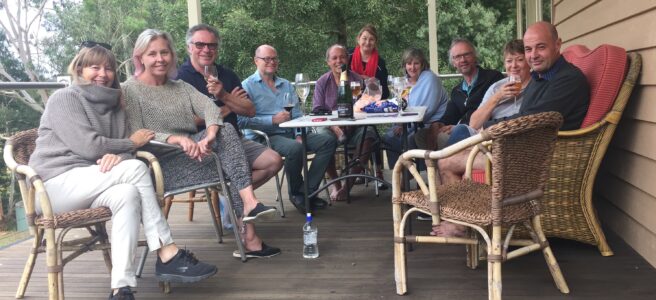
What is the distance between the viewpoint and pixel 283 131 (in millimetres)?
4207

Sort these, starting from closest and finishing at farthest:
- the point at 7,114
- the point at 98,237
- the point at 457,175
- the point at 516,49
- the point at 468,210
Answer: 1. the point at 468,210
2. the point at 98,237
3. the point at 457,175
4. the point at 516,49
5. the point at 7,114

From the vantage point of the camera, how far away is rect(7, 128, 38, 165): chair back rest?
8.46ft

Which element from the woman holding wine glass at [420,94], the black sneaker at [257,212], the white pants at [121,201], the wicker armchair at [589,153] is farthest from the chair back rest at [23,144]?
the wicker armchair at [589,153]

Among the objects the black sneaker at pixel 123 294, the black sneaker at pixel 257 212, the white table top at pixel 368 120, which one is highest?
the white table top at pixel 368 120

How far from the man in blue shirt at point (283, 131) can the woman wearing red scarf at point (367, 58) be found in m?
0.90

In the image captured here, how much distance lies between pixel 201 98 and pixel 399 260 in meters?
1.37

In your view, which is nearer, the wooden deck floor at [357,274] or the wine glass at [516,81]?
the wooden deck floor at [357,274]

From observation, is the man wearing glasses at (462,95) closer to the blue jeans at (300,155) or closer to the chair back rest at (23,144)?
the blue jeans at (300,155)

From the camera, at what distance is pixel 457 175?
9.85ft

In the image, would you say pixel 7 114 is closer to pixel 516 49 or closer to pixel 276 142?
pixel 276 142

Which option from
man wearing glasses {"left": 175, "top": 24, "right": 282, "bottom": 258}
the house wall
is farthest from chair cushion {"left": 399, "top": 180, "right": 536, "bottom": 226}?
man wearing glasses {"left": 175, "top": 24, "right": 282, "bottom": 258}

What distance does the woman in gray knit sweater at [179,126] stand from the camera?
112 inches

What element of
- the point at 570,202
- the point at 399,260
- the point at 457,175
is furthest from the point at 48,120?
the point at 570,202

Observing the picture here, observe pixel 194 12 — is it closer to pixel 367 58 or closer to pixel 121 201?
pixel 367 58
